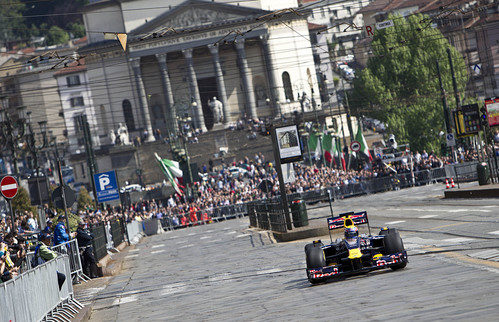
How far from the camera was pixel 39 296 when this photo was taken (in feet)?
48.4

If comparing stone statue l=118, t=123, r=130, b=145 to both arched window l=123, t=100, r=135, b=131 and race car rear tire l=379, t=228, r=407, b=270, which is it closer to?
arched window l=123, t=100, r=135, b=131

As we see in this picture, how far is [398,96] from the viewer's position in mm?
82875

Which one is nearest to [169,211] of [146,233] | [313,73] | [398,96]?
[146,233]

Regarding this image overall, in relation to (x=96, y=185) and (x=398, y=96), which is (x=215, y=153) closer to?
(x=398, y=96)

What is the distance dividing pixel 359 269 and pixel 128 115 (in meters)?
105

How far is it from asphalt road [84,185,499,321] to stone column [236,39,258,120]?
3257 inches

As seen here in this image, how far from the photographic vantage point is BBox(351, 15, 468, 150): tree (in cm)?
7631

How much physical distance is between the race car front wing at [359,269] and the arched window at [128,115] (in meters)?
105

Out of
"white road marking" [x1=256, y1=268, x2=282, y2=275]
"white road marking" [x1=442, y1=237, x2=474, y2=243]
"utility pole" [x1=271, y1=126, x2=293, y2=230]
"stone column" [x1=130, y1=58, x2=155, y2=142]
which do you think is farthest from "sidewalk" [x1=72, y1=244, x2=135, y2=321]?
"stone column" [x1=130, y1=58, x2=155, y2=142]

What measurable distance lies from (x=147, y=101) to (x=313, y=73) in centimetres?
2016

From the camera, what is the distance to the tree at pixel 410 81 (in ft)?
250

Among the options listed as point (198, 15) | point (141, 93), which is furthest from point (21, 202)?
point (141, 93)

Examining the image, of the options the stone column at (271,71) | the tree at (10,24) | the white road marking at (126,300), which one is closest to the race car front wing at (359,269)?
the white road marking at (126,300)

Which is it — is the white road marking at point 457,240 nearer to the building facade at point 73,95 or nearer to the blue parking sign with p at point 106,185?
the blue parking sign with p at point 106,185
